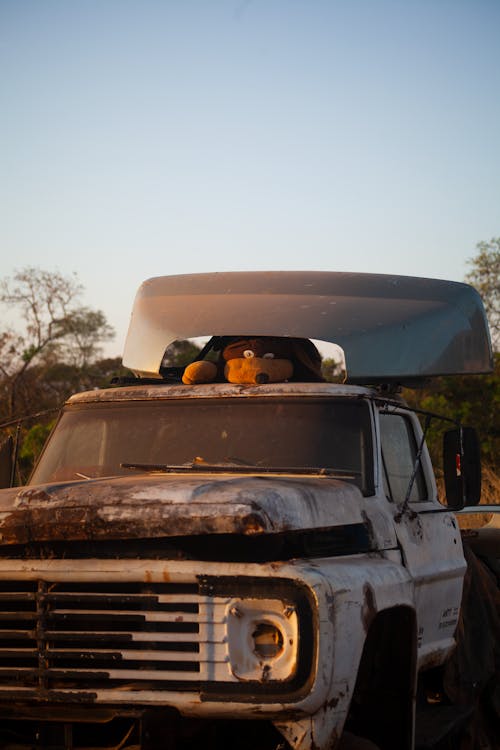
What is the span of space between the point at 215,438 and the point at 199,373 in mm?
773

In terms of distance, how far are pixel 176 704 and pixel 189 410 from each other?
1997 mm

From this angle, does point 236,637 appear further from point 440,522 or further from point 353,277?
point 353,277

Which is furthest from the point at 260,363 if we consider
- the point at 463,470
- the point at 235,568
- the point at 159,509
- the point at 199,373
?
the point at 235,568

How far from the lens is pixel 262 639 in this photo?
4.08 meters

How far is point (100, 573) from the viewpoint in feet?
13.9

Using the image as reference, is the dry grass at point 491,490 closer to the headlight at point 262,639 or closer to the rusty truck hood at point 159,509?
the rusty truck hood at point 159,509

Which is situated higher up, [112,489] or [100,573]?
[112,489]

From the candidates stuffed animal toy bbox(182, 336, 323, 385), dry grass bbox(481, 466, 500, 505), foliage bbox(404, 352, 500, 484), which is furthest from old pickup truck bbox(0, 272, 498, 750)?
foliage bbox(404, 352, 500, 484)

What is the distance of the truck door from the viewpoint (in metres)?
5.53

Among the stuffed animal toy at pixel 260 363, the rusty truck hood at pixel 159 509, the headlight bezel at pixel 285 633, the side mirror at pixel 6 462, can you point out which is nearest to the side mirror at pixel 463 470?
the stuffed animal toy at pixel 260 363

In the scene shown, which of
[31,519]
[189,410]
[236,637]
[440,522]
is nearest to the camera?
[236,637]

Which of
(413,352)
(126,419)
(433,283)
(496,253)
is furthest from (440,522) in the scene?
(496,253)

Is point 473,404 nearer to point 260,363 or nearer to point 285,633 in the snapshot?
point 260,363

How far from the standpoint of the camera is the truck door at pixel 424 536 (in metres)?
5.53
